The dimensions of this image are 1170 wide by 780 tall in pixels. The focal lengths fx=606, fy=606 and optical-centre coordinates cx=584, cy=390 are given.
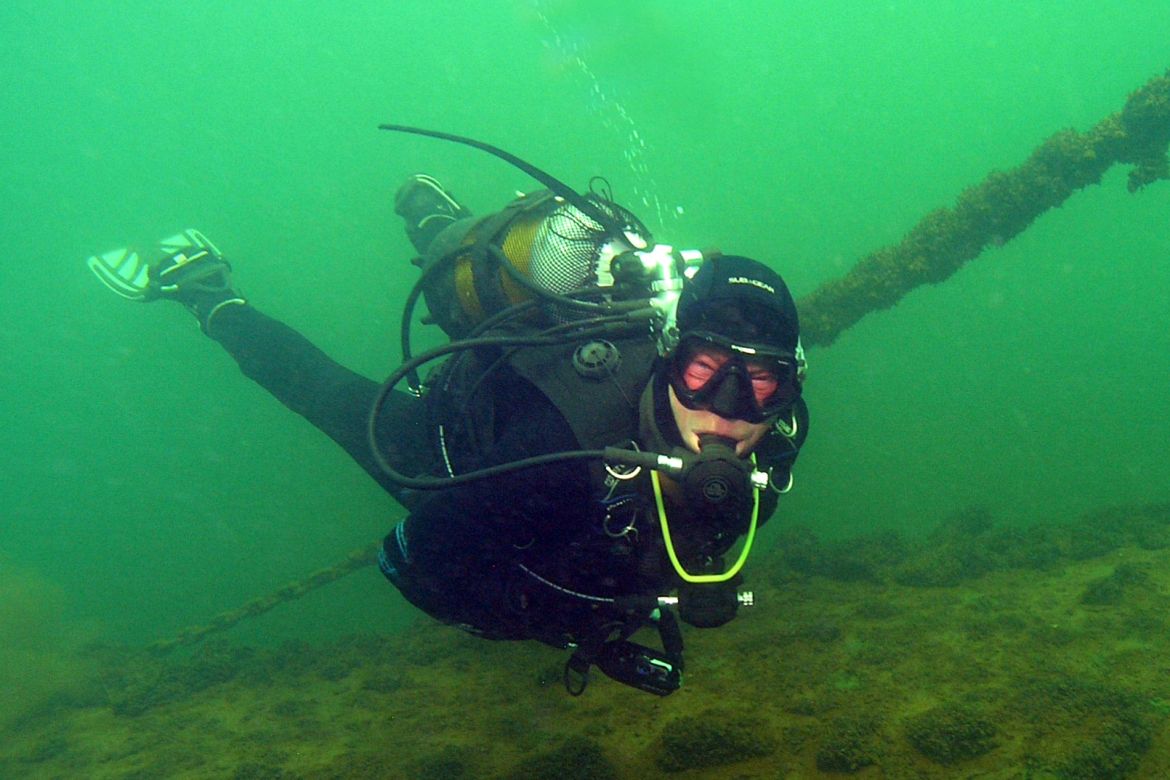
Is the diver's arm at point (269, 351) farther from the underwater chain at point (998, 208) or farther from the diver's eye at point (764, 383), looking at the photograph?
the underwater chain at point (998, 208)

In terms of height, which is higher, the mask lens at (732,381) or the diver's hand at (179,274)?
the diver's hand at (179,274)

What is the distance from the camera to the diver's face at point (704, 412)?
9.53 feet

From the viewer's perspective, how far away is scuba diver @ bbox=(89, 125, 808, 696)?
9.34 feet

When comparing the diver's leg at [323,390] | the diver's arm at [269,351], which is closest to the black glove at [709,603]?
the diver's arm at [269,351]

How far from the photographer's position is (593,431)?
2.92 m

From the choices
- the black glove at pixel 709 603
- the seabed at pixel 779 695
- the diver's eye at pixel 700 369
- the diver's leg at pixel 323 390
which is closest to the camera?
the black glove at pixel 709 603

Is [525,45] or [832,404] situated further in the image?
[525,45]

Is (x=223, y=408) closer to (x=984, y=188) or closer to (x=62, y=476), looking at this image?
(x=62, y=476)

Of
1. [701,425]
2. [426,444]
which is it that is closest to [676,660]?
[701,425]

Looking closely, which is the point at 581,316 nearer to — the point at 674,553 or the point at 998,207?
the point at 674,553

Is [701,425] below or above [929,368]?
below

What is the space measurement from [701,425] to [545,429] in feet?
2.48

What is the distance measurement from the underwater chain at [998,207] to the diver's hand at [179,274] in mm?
7091

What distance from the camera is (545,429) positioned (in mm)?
2969
